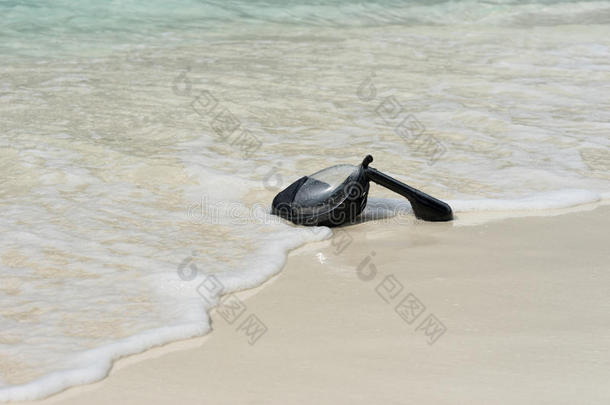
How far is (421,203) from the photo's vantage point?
3.16m

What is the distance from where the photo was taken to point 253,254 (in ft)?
9.35

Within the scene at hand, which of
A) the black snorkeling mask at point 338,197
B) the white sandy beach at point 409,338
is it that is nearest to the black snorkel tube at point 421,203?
the black snorkeling mask at point 338,197

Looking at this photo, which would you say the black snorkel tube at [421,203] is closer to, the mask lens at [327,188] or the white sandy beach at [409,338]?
the mask lens at [327,188]

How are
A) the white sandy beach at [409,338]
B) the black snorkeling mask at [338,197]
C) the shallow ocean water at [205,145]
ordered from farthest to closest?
the black snorkeling mask at [338,197], the shallow ocean water at [205,145], the white sandy beach at [409,338]

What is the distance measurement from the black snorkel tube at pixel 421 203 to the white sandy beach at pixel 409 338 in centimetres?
20

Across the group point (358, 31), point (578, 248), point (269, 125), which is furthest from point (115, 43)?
point (578, 248)

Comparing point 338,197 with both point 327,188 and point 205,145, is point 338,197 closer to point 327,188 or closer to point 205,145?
point 327,188

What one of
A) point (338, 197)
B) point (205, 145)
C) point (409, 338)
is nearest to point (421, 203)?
point (338, 197)

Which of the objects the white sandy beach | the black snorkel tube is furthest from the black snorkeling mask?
the white sandy beach

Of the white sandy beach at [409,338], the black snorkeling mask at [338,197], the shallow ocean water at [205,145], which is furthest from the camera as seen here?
the black snorkeling mask at [338,197]

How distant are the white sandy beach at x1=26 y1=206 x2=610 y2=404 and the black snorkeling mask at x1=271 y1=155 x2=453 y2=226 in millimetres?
151

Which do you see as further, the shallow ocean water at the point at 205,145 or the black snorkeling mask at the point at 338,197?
the black snorkeling mask at the point at 338,197

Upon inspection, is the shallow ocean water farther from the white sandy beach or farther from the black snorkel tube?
the black snorkel tube

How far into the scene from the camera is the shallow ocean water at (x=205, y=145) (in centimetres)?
244
